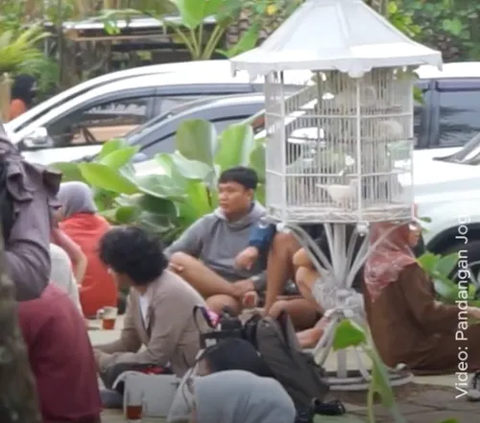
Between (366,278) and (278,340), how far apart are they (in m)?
1.15

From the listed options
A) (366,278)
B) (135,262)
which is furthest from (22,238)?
(366,278)

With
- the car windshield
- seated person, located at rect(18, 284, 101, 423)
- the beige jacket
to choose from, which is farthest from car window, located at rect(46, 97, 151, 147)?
seated person, located at rect(18, 284, 101, 423)

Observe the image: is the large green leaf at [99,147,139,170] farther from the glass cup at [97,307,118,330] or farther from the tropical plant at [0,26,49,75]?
the tropical plant at [0,26,49,75]

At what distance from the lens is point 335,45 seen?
6.66 meters

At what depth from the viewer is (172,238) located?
384 inches

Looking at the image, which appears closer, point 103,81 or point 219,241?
point 219,241

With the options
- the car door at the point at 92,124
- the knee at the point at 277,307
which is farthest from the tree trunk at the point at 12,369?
the car door at the point at 92,124

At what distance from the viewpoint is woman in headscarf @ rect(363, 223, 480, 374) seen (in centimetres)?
722

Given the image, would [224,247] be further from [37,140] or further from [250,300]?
[37,140]

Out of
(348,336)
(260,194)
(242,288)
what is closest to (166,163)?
(260,194)

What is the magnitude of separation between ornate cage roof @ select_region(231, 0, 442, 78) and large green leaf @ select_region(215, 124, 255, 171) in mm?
2918

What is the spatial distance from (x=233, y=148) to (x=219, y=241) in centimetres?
118

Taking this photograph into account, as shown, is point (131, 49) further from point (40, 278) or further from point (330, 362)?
point (40, 278)

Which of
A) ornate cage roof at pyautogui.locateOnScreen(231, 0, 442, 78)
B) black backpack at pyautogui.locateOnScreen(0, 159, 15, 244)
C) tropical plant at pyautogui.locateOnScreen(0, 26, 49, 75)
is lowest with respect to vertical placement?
tropical plant at pyautogui.locateOnScreen(0, 26, 49, 75)
